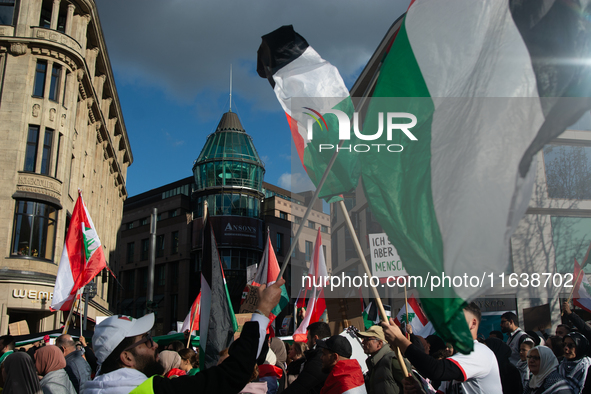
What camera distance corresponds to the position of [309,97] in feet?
19.1

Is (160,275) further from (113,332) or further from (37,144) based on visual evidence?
(113,332)

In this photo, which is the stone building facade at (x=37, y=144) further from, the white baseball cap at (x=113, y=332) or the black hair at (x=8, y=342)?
the white baseball cap at (x=113, y=332)

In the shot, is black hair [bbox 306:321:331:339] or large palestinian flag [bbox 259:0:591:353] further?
black hair [bbox 306:321:331:339]

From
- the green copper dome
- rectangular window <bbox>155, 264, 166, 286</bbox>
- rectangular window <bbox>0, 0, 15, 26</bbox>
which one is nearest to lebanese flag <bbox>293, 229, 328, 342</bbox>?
rectangular window <bbox>0, 0, 15, 26</bbox>

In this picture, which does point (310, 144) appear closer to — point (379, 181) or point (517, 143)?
point (379, 181)

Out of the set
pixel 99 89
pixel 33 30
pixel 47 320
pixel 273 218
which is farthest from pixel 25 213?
pixel 273 218

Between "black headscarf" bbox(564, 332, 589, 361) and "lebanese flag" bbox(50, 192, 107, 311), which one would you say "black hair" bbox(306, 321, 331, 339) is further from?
"lebanese flag" bbox(50, 192, 107, 311)

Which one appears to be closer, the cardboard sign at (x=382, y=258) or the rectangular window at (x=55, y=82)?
the cardboard sign at (x=382, y=258)

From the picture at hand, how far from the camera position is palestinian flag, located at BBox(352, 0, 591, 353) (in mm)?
3213

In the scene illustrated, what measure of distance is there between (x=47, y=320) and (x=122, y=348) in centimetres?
2378

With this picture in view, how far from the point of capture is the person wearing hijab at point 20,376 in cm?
487

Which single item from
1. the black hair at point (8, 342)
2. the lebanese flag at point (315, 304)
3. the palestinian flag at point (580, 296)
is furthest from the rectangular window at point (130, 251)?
the palestinian flag at point (580, 296)

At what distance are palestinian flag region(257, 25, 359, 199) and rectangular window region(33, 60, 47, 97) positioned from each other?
22.2 m

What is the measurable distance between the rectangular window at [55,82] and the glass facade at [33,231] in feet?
17.4
